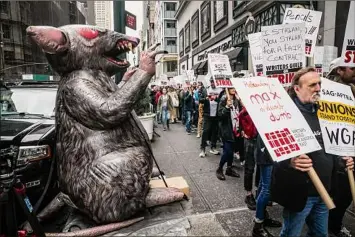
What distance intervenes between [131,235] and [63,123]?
3.73 feet

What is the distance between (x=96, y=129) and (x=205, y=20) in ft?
85.7

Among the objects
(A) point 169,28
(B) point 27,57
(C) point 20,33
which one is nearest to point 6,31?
(C) point 20,33

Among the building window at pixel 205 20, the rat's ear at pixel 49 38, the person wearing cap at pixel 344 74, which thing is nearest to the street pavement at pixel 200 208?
the rat's ear at pixel 49 38

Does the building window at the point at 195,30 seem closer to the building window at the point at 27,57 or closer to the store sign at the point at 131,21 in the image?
the building window at the point at 27,57

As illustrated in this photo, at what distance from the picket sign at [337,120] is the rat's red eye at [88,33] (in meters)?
2.11

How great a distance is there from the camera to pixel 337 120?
2.60m

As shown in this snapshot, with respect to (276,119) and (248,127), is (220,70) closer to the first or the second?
(248,127)

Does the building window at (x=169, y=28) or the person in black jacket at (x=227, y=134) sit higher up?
the building window at (x=169, y=28)

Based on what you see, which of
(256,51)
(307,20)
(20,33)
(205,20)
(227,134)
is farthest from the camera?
(205,20)

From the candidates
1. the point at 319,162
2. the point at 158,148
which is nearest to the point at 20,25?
the point at 158,148

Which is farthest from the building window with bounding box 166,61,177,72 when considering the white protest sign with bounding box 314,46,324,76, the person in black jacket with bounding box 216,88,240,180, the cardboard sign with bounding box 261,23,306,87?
the cardboard sign with bounding box 261,23,306,87

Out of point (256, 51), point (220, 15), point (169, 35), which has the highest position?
point (169, 35)

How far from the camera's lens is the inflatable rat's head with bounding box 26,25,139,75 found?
2.43 metres

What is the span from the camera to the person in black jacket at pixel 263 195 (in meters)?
3.22
